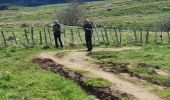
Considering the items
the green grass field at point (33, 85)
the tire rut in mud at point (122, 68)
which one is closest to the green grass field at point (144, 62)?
the tire rut in mud at point (122, 68)

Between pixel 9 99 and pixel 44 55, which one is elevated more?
pixel 9 99

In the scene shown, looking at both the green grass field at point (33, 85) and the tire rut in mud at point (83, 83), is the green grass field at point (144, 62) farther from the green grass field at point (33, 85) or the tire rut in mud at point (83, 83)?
the green grass field at point (33, 85)

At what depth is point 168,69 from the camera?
79.4ft

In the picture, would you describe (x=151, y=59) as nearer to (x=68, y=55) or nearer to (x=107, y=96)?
(x=68, y=55)

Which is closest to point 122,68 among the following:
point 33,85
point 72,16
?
point 33,85

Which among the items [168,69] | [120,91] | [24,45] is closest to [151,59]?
[168,69]

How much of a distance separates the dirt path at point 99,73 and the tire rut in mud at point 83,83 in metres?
0.36

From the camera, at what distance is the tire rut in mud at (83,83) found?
61.4 feet

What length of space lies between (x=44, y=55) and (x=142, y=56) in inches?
277

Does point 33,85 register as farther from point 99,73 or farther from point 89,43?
point 89,43

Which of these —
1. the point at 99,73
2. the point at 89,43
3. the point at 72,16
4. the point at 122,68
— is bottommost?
the point at 72,16

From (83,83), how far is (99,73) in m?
2.15

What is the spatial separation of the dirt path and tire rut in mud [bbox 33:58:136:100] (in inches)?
14.1

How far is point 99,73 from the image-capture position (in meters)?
23.5
